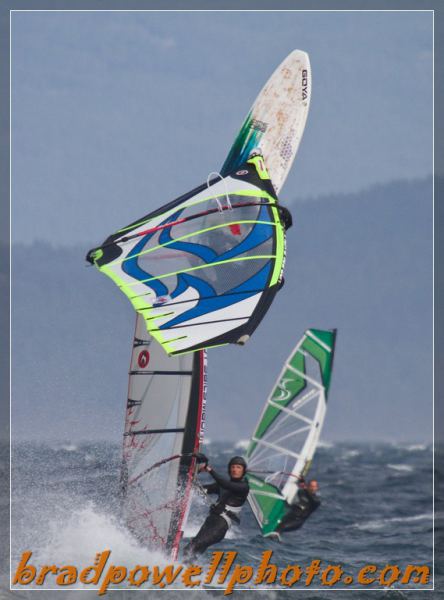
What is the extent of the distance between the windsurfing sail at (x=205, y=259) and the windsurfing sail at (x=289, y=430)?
22.8 ft

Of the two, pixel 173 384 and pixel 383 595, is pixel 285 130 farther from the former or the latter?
pixel 383 595

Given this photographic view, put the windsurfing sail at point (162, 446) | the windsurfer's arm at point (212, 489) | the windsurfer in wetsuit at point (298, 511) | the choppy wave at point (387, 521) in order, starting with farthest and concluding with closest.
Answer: the choppy wave at point (387, 521) → the windsurfer in wetsuit at point (298, 511) → the windsurfing sail at point (162, 446) → the windsurfer's arm at point (212, 489)

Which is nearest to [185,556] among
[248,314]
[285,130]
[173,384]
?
[173,384]

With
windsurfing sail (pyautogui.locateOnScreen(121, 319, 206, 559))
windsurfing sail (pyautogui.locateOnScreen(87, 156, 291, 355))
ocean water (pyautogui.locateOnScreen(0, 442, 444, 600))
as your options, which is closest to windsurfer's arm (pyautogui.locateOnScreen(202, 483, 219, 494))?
windsurfing sail (pyautogui.locateOnScreen(121, 319, 206, 559))

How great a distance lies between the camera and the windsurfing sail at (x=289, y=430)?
19.0 m

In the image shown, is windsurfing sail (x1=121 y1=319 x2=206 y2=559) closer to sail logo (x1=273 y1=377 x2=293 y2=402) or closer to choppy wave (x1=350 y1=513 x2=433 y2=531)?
sail logo (x1=273 y1=377 x2=293 y2=402)

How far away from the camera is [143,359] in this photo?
14086 mm

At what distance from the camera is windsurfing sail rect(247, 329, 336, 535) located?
62.4 ft

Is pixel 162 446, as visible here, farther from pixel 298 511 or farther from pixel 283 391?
pixel 283 391

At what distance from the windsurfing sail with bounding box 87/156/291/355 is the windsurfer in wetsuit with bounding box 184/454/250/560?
1407 millimetres

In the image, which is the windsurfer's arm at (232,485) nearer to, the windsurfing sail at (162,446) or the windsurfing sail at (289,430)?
the windsurfing sail at (162,446)

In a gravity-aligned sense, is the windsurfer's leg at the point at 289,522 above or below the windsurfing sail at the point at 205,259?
below

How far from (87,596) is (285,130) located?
6304mm

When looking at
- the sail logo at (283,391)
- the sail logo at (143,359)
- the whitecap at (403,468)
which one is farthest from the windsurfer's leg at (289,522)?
the whitecap at (403,468)
